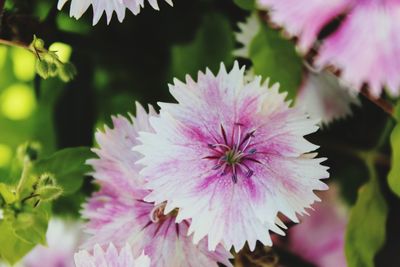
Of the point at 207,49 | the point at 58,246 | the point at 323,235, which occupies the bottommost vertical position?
the point at 58,246

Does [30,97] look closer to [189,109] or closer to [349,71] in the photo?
[189,109]

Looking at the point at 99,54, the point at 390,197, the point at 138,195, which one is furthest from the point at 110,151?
the point at 390,197

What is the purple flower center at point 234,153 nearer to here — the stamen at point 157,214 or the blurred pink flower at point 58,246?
the stamen at point 157,214

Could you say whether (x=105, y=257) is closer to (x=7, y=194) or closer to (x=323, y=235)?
(x=7, y=194)

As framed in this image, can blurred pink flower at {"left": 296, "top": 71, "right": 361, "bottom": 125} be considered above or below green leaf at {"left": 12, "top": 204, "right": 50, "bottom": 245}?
above

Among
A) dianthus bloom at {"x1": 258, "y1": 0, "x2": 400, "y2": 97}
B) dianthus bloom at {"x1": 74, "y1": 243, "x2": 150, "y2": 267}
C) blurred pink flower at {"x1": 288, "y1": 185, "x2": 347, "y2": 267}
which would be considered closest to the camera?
dianthus bloom at {"x1": 258, "y1": 0, "x2": 400, "y2": 97}

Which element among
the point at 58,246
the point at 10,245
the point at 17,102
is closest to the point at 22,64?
the point at 17,102

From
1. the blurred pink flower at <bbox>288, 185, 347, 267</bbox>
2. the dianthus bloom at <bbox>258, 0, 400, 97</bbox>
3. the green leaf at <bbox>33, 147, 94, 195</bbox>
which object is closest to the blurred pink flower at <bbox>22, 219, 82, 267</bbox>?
the green leaf at <bbox>33, 147, 94, 195</bbox>

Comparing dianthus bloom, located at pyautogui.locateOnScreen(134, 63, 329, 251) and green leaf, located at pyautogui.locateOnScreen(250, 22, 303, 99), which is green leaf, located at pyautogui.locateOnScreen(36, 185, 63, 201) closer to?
dianthus bloom, located at pyautogui.locateOnScreen(134, 63, 329, 251)
